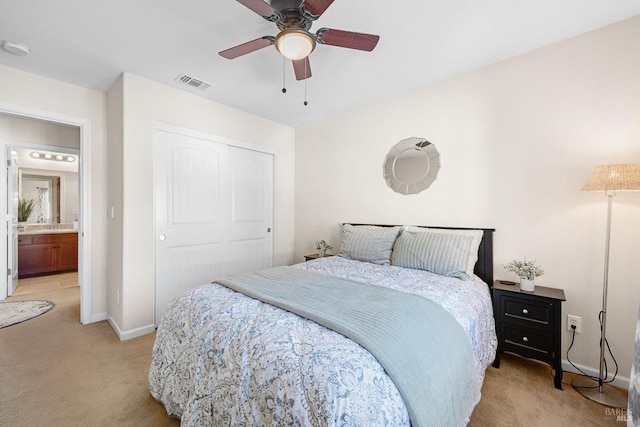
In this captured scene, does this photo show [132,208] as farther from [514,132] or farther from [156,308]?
[514,132]

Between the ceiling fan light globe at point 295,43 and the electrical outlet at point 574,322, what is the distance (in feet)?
8.95

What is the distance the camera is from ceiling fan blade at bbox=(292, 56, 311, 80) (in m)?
1.94

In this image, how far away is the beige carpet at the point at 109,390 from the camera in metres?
1.58

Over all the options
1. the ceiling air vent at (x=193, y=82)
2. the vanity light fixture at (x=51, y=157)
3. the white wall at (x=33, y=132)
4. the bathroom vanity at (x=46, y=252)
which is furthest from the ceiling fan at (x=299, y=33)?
the vanity light fixture at (x=51, y=157)

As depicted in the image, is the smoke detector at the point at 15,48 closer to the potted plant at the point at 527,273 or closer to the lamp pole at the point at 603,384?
the potted plant at the point at 527,273

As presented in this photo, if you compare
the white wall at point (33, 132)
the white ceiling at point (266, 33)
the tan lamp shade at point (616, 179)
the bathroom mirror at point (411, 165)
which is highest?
the white ceiling at point (266, 33)

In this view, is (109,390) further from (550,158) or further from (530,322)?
(550,158)

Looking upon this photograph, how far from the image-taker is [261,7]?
1448 millimetres

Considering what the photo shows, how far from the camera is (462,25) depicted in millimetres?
1931

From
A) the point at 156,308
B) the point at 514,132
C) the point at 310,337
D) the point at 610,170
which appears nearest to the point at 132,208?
the point at 156,308

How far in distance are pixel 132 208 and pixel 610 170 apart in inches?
149

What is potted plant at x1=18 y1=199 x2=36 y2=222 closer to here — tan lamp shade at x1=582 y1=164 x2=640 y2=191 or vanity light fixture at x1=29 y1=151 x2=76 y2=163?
vanity light fixture at x1=29 y1=151 x2=76 y2=163

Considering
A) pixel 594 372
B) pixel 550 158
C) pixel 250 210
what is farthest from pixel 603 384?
pixel 250 210

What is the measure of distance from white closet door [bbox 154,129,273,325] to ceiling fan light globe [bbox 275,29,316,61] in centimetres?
184
